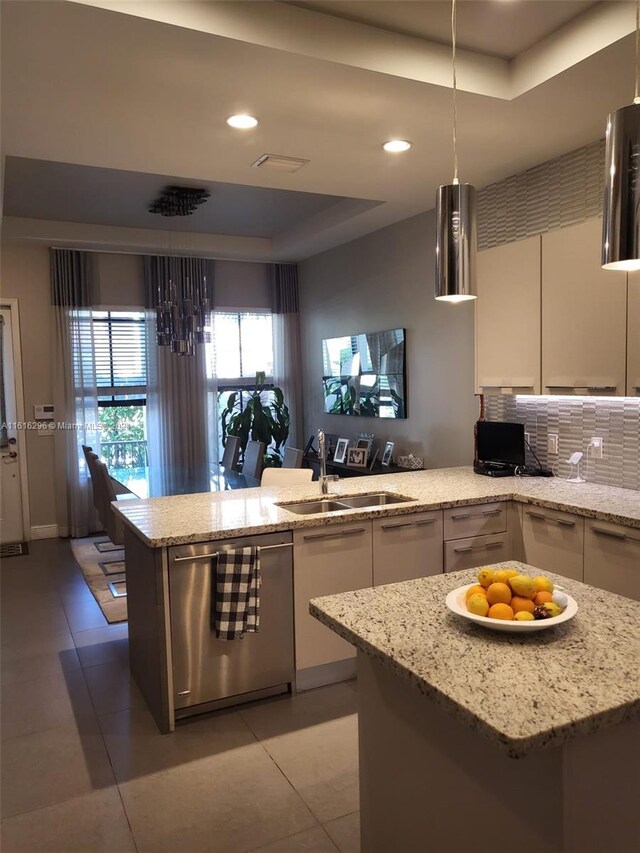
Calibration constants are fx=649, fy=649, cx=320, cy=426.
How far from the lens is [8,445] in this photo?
6152mm

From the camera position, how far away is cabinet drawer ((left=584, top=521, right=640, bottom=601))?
2.83 meters

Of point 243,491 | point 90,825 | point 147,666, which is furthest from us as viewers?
point 243,491

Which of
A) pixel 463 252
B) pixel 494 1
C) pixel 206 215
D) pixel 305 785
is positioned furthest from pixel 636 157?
pixel 206 215

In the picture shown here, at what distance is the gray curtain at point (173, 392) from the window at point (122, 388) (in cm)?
15

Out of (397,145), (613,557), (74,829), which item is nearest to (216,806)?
(74,829)

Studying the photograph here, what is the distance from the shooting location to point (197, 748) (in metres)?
2.70

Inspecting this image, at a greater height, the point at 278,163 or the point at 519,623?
the point at 278,163

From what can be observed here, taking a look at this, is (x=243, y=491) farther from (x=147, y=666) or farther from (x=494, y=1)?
(x=494, y=1)

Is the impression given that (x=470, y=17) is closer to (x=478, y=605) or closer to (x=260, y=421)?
(x=478, y=605)

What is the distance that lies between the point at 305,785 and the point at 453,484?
188cm

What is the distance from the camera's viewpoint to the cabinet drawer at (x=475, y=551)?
11.2ft

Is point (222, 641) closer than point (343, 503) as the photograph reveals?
Yes

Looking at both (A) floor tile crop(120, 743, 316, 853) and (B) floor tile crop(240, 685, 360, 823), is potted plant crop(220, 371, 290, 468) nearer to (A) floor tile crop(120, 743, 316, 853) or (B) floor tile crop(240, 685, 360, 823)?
(B) floor tile crop(240, 685, 360, 823)

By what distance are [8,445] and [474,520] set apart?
183 inches
